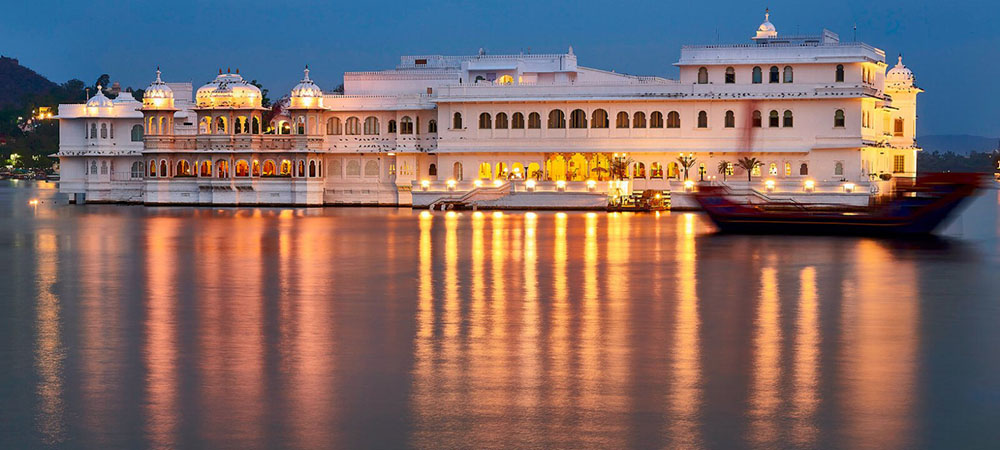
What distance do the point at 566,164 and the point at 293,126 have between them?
1584cm

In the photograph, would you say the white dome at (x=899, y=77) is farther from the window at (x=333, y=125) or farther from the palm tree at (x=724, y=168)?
the window at (x=333, y=125)

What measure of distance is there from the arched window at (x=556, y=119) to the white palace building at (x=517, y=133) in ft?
0.25

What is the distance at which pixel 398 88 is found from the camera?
260 ft

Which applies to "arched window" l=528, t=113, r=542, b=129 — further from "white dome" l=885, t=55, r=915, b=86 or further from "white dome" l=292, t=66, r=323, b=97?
"white dome" l=885, t=55, r=915, b=86

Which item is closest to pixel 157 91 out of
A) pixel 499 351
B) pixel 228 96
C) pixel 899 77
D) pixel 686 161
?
pixel 228 96

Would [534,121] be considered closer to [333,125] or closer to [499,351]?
[333,125]

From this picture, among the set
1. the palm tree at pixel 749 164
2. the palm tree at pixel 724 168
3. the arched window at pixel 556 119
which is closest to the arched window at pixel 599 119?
the arched window at pixel 556 119

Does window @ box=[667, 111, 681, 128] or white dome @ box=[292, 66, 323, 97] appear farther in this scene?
white dome @ box=[292, 66, 323, 97]

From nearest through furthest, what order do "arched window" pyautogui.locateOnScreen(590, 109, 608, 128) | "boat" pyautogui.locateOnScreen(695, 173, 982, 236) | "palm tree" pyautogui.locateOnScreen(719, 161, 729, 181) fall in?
"boat" pyautogui.locateOnScreen(695, 173, 982, 236) → "palm tree" pyautogui.locateOnScreen(719, 161, 729, 181) → "arched window" pyautogui.locateOnScreen(590, 109, 608, 128)

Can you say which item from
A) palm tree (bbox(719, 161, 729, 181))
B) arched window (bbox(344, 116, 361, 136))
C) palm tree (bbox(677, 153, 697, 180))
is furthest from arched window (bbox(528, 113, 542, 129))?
arched window (bbox(344, 116, 361, 136))

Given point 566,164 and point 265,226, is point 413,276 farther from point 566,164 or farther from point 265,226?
point 566,164

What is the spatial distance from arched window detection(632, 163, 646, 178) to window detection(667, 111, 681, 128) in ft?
8.42

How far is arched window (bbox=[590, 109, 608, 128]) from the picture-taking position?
70.9m

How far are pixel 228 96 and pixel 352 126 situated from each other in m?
7.26
